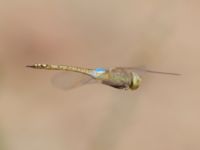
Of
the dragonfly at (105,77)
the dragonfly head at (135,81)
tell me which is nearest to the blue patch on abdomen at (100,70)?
the dragonfly at (105,77)

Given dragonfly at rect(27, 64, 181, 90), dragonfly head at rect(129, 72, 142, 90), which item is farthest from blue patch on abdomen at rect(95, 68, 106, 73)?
dragonfly head at rect(129, 72, 142, 90)

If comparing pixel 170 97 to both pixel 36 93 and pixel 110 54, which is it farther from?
pixel 36 93

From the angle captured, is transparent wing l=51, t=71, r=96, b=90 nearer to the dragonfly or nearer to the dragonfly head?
the dragonfly

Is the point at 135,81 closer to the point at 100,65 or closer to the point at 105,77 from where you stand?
the point at 105,77

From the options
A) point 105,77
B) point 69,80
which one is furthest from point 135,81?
point 69,80

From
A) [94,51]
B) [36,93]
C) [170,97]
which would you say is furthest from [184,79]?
[36,93]
